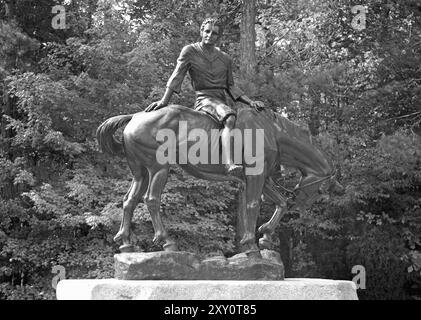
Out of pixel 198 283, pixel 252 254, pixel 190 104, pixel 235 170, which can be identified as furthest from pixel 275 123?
pixel 190 104

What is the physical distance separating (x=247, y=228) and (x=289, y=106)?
8.75 meters

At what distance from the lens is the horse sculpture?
329 inches

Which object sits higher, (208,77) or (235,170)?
(208,77)

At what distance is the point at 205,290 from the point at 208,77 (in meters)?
2.75

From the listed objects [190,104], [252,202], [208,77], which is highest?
[208,77]

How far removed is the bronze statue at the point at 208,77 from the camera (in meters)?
8.71

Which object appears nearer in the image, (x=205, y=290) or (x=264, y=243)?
(x=205, y=290)

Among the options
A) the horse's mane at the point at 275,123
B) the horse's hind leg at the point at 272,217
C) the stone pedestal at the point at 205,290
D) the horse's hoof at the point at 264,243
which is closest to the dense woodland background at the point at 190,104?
the horse's hind leg at the point at 272,217

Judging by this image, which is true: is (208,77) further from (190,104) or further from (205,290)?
(190,104)

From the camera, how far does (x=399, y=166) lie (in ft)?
51.4

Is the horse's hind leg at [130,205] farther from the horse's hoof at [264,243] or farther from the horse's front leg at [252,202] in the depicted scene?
the horse's hoof at [264,243]

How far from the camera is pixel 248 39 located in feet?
57.6

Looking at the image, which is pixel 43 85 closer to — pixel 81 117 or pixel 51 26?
pixel 81 117

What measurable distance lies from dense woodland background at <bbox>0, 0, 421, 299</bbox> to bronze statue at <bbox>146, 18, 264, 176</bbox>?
19.5ft
